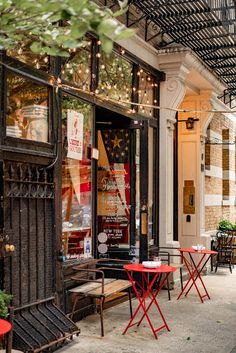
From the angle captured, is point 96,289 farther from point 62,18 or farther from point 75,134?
point 62,18

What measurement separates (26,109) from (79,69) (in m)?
1.45

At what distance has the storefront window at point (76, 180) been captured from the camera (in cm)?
647

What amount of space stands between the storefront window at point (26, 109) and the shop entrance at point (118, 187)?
2.46 m

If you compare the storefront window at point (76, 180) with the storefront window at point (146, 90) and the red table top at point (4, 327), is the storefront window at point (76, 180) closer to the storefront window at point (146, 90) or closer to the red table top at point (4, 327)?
the storefront window at point (146, 90)

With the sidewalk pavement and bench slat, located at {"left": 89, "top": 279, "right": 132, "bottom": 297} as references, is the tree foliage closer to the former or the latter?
the sidewalk pavement

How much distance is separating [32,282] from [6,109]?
70.2 inches

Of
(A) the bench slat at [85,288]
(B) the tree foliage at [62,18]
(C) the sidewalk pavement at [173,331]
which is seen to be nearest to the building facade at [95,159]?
(A) the bench slat at [85,288]

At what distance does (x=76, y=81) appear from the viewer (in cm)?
673

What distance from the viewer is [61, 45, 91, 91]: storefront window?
651 cm

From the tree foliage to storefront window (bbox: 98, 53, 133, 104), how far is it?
5.15 metres

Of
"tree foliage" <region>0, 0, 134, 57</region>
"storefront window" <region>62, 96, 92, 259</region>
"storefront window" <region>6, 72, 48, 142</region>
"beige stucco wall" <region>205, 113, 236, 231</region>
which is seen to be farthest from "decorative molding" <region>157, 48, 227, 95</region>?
"tree foliage" <region>0, 0, 134, 57</region>

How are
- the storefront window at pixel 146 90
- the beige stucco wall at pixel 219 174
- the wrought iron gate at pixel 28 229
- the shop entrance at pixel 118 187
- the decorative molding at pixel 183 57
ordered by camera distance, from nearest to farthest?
the wrought iron gate at pixel 28 229 → the shop entrance at pixel 118 187 → the storefront window at pixel 146 90 → the decorative molding at pixel 183 57 → the beige stucco wall at pixel 219 174

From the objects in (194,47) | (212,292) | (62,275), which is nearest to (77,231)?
(62,275)

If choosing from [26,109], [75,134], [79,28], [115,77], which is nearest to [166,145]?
[115,77]
